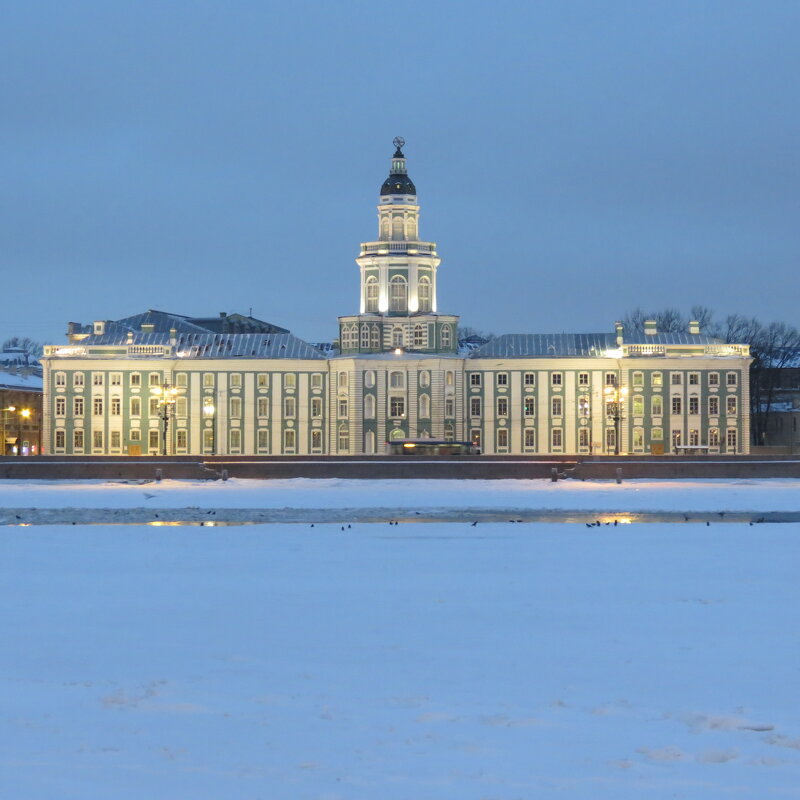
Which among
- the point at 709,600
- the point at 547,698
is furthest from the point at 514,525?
the point at 547,698

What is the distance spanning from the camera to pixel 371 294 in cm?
9781

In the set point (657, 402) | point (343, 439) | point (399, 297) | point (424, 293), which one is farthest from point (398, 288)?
point (657, 402)

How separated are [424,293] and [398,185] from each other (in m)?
7.76

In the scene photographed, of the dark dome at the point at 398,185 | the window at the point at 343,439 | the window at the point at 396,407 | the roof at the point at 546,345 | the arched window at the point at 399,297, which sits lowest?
the window at the point at 343,439

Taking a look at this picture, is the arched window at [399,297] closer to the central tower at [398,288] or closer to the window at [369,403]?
the central tower at [398,288]

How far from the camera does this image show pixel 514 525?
1361 inches

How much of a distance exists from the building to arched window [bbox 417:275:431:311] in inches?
28.0

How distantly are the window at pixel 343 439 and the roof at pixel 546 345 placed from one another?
10184mm

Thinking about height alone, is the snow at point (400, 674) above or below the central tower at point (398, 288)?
below

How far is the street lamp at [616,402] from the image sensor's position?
3452 inches

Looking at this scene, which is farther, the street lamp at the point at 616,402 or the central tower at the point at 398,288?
the central tower at the point at 398,288

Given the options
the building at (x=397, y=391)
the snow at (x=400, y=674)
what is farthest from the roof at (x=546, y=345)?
the snow at (x=400, y=674)

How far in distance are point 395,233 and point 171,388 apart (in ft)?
62.0

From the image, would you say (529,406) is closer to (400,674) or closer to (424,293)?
(424,293)
